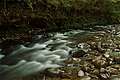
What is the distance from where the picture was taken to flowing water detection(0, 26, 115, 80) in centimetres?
675

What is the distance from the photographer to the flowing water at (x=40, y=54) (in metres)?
6.75

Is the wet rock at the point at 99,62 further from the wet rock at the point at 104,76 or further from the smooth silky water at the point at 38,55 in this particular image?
the smooth silky water at the point at 38,55

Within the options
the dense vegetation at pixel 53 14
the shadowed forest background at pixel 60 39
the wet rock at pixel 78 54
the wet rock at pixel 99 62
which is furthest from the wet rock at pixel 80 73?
the dense vegetation at pixel 53 14

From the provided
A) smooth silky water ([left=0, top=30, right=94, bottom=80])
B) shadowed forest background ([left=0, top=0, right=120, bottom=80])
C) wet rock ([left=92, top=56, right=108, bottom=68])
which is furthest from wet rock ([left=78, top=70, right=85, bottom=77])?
smooth silky water ([left=0, top=30, right=94, bottom=80])

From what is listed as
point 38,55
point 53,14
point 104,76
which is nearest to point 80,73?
point 104,76

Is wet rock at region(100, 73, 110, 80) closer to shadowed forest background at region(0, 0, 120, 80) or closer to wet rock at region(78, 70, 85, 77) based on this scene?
shadowed forest background at region(0, 0, 120, 80)

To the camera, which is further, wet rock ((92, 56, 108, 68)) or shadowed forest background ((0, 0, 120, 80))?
wet rock ((92, 56, 108, 68))

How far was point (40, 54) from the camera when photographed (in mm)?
7934

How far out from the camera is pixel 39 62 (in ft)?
23.9

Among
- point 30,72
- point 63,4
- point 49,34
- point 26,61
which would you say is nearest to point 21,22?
point 49,34

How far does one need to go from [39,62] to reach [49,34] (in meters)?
2.84

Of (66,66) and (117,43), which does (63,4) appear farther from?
(66,66)

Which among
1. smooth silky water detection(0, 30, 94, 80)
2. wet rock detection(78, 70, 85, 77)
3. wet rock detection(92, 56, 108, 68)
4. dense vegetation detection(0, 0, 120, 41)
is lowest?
smooth silky water detection(0, 30, 94, 80)

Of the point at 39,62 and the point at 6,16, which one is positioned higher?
the point at 6,16
